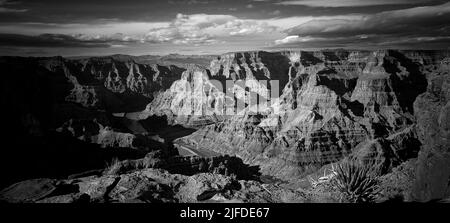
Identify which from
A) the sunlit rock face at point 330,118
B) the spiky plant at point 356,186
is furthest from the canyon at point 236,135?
the spiky plant at point 356,186

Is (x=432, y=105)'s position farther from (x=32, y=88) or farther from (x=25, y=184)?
(x=32, y=88)

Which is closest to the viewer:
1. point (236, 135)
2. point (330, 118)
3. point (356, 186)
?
point (356, 186)

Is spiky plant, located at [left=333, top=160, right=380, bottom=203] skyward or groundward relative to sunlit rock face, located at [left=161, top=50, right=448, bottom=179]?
skyward

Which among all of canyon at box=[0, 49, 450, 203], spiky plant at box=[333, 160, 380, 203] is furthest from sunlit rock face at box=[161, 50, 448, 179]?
spiky plant at box=[333, 160, 380, 203]

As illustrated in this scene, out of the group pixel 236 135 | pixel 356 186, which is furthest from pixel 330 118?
pixel 356 186

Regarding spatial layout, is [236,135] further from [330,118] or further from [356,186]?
[356,186]

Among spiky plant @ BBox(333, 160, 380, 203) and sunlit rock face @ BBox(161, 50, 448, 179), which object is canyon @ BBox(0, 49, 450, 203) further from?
spiky plant @ BBox(333, 160, 380, 203)

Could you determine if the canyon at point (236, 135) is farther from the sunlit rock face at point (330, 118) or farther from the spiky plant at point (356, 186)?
the spiky plant at point (356, 186)
